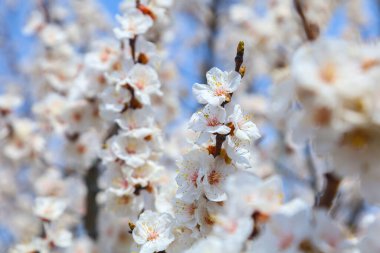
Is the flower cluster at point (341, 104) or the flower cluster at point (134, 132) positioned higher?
the flower cluster at point (341, 104)

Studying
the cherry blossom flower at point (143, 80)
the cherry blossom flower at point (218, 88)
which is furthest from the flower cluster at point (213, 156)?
the cherry blossom flower at point (143, 80)

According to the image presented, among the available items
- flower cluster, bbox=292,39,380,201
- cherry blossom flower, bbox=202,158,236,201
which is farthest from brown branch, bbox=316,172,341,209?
cherry blossom flower, bbox=202,158,236,201

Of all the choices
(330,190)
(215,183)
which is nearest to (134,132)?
(215,183)

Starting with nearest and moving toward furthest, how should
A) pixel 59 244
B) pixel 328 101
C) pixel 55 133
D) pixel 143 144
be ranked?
pixel 328 101, pixel 143 144, pixel 59 244, pixel 55 133

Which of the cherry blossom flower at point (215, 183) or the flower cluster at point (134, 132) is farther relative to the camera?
the flower cluster at point (134, 132)

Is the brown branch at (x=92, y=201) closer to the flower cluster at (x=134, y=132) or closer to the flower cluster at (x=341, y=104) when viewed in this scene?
the flower cluster at (x=134, y=132)

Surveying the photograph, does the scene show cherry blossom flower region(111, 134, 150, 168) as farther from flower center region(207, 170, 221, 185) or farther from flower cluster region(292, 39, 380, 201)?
flower cluster region(292, 39, 380, 201)

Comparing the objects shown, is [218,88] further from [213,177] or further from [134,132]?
[134,132]

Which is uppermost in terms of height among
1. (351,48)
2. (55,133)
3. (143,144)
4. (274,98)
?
(351,48)

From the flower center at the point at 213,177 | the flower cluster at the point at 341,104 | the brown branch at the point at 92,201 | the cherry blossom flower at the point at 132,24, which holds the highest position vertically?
the flower cluster at the point at 341,104

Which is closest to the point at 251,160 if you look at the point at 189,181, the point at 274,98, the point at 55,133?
the point at 189,181

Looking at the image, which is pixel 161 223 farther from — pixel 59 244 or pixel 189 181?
pixel 59 244
